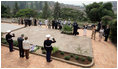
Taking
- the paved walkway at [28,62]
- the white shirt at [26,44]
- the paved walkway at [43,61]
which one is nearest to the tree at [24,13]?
the paved walkway at [43,61]

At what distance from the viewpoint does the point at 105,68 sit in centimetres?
528

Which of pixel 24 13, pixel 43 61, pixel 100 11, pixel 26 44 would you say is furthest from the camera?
pixel 24 13

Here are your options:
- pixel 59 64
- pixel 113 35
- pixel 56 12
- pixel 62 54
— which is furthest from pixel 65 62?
pixel 56 12

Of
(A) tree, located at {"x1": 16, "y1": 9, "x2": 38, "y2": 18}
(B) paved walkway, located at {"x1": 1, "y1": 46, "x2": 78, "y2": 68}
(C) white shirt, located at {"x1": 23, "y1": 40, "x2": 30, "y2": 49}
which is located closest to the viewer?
(B) paved walkway, located at {"x1": 1, "y1": 46, "x2": 78, "y2": 68}

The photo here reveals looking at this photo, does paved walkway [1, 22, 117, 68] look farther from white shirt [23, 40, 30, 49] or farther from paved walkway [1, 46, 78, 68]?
white shirt [23, 40, 30, 49]

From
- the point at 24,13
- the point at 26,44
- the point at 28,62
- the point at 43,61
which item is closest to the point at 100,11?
the point at 43,61

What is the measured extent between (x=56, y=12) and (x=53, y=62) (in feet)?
119

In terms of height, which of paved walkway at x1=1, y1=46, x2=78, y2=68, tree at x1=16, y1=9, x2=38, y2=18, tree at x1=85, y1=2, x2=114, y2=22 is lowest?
paved walkway at x1=1, y1=46, x2=78, y2=68

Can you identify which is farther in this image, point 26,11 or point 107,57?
point 26,11

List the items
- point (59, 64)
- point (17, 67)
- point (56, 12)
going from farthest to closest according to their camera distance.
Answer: point (56, 12) < point (59, 64) < point (17, 67)

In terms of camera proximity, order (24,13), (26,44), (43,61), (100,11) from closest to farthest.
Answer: (26,44) → (43,61) → (100,11) → (24,13)

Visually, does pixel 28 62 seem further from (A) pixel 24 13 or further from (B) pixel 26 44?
(A) pixel 24 13

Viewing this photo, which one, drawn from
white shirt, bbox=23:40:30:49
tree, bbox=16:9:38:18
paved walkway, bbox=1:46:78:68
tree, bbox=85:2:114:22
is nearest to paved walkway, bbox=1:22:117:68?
paved walkway, bbox=1:46:78:68

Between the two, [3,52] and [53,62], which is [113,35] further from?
[3,52]
